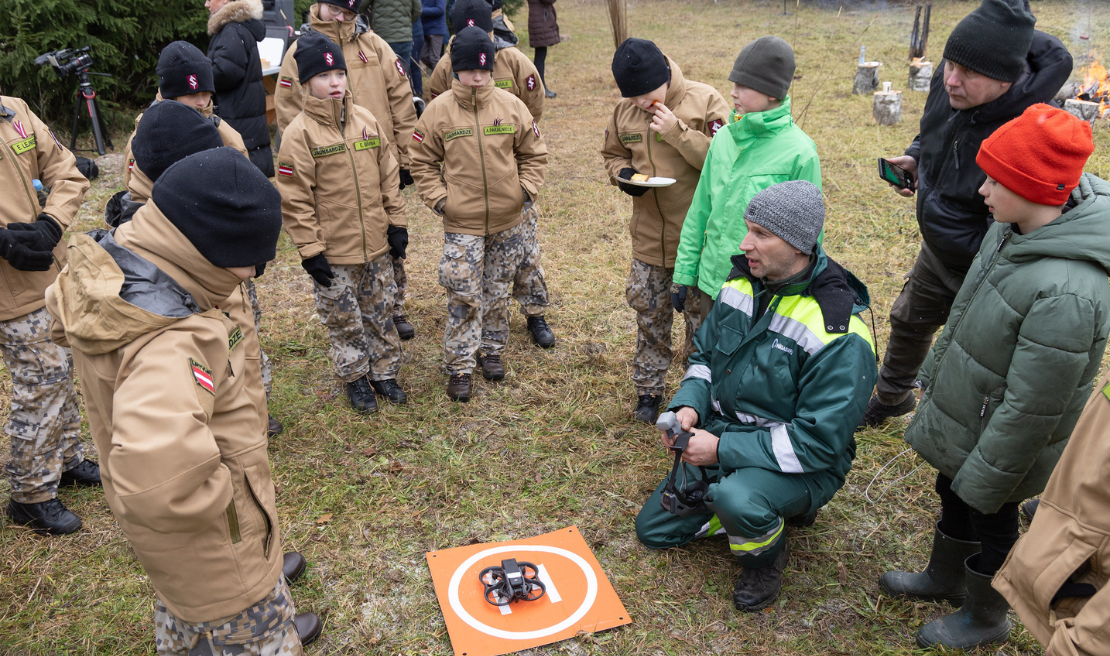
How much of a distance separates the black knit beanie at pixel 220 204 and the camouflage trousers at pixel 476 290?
2.46m

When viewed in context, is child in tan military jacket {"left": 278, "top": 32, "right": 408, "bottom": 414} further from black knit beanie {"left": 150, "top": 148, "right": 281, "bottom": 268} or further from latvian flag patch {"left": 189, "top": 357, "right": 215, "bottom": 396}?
latvian flag patch {"left": 189, "top": 357, "right": 215, "bottom": 396}

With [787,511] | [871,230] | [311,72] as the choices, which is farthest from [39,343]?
[871,230]

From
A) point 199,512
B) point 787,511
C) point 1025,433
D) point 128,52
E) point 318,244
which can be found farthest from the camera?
point 128,52

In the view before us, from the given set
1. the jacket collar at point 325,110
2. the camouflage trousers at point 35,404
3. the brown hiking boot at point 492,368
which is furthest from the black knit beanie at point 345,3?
the camouflage trousers at point 35,404

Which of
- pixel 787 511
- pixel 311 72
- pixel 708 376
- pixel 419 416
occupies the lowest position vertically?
pixel 419 416

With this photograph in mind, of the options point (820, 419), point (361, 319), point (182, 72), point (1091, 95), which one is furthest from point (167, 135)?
point (1091, 95)

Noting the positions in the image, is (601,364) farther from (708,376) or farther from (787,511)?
(787,511)

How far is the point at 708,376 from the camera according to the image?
11.5 ft

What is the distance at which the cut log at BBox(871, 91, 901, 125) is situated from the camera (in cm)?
998

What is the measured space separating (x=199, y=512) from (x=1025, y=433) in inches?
100

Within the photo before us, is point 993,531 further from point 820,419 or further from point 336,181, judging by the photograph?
point 336,181

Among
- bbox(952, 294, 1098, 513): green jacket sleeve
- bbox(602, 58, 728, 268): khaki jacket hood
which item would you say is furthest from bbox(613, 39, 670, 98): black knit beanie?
bbox(952, 294, 1098, 513): green jacket sleeve

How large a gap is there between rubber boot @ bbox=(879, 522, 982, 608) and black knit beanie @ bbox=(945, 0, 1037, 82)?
1.96 m

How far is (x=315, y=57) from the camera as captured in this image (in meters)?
4.02
